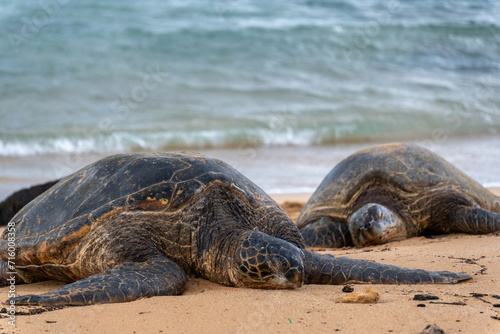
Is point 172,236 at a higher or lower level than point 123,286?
higher

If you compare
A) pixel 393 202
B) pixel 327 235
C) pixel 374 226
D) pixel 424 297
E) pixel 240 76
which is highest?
pixel 240 76

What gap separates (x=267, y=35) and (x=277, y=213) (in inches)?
724

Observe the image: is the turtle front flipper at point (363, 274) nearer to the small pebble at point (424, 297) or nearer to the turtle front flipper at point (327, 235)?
the small pebble at point (424, 297)

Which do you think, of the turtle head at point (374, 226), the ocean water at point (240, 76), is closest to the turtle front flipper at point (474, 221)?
the turtle head at point (374, 226)

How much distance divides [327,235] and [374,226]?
68 cm

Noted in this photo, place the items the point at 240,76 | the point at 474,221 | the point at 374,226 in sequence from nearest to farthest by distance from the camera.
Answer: the point at 374,226 → the point at 474,221 → the point at 240,76

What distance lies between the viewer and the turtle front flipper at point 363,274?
4.03 m

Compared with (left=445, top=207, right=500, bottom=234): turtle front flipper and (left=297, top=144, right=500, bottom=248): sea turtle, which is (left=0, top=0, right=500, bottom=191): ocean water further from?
(left=445, top=207, right=500, bottom=234): turtle front flipper

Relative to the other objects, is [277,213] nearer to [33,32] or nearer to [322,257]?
[322,257]

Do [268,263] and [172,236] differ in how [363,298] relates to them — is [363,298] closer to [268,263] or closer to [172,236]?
[268,263]

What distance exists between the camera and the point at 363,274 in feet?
13.5

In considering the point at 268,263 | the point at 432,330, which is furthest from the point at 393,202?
the point at 432,330

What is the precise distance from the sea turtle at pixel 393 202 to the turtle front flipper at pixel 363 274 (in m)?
2.12

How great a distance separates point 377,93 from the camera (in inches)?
721
